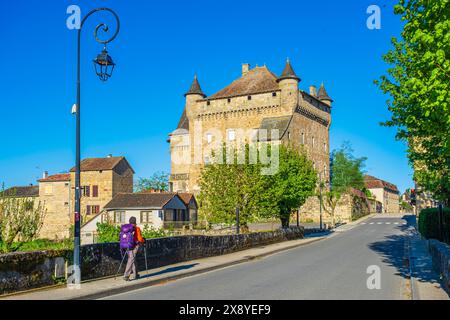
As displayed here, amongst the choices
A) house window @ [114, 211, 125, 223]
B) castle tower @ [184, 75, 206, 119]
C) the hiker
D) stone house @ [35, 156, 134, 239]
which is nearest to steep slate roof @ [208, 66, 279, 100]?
castle tower @ [184, 75, 206, 119]

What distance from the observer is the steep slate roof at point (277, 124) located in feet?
207

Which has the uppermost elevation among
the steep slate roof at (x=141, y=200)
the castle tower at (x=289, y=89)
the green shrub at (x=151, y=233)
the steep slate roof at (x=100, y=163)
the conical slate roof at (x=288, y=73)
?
the conical slate roof at (x=288, y=73)

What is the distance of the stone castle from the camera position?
214ft

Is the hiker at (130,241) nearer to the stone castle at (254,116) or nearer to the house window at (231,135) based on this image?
Answer: the stone castle at (254,116)

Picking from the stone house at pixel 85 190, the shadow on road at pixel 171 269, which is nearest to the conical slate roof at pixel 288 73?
the stone house at pixel 85 190

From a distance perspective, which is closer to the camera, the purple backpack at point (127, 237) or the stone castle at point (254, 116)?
the purple backpack at point (127, 237)

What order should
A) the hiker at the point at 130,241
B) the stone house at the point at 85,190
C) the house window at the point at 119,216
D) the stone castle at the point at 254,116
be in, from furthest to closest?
1. the stone house at the point at 85,190
2. the stone castle at the point at 254,116
3. the house window at the point at 119,216
4. the hiker at the point at 130,241

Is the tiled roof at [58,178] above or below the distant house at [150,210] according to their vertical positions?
above

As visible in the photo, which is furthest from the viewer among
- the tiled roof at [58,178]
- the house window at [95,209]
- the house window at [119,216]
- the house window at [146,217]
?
the tiled roof at [58,178]

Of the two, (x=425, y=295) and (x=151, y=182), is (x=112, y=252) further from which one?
(x=151, y=182)

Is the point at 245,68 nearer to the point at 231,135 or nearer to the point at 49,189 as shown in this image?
the point at 231,135

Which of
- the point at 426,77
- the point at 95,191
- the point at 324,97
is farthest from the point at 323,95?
the point at 426,77

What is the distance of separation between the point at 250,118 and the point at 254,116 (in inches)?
24.5

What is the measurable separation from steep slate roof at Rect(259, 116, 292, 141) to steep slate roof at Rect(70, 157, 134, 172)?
860 inches
